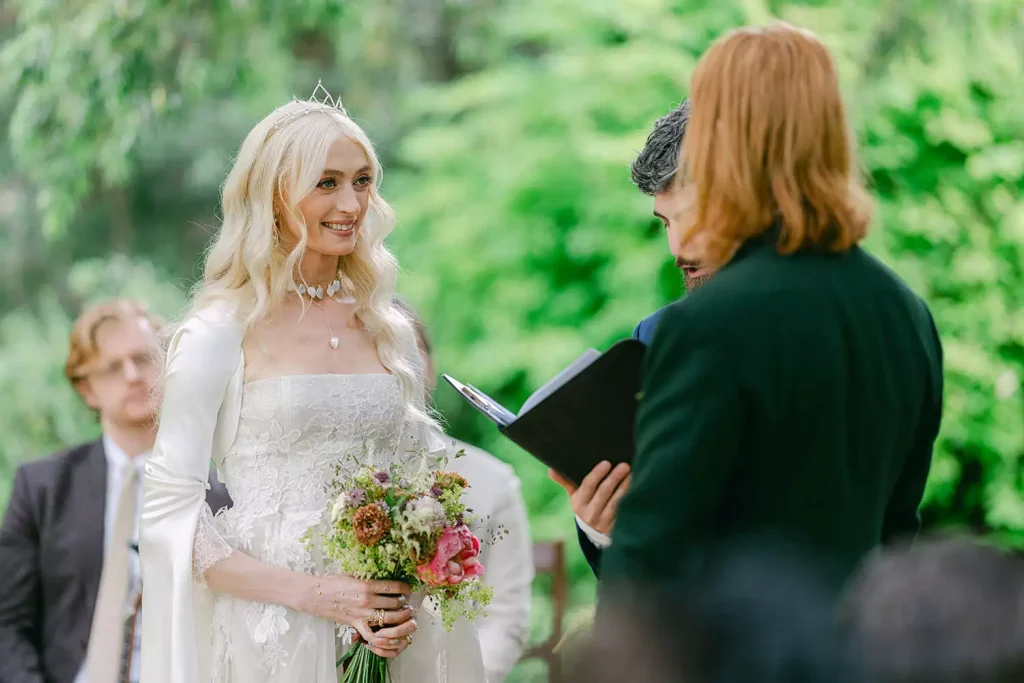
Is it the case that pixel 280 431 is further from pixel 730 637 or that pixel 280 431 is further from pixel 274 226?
pixel 730 637

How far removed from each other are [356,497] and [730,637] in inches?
66.4

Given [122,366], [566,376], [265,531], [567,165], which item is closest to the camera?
[566,376]

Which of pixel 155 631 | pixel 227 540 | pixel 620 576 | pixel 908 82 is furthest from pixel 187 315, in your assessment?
pixel 908 82

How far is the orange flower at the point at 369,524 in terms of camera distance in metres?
2.66

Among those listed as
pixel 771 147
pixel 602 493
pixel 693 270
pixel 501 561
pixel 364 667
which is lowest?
pixel 501 561

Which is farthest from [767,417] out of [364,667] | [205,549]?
[205,549]

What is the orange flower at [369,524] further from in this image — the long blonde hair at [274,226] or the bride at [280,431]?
the long blonde hair at [274,226]

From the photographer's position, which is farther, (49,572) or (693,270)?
(49,572)

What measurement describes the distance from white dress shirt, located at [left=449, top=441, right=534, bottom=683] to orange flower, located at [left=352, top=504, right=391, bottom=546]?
1081 mm

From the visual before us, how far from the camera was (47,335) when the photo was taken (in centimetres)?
912

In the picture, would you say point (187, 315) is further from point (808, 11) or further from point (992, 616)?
point (808, 11)

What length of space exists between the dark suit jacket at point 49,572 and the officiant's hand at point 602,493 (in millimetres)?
1936

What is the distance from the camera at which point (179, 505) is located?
2.85 m

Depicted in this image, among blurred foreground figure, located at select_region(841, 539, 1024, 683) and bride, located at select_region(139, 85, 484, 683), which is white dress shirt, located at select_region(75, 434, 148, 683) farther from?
blurred foreground figure, located at select_region(841, 539, 1024, 683)
